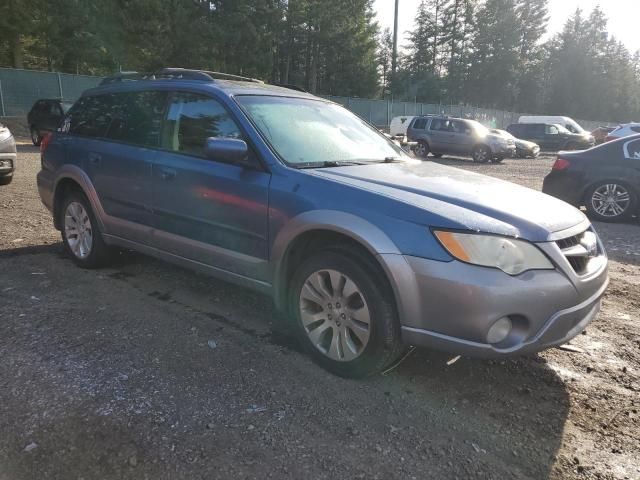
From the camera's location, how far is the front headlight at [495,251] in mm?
2557

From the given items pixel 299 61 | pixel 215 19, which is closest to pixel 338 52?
pixel 299 61

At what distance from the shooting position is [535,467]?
7.57 ft

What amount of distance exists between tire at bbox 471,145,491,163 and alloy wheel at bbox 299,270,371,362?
18.6m

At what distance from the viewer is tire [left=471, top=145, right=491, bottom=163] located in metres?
20.1

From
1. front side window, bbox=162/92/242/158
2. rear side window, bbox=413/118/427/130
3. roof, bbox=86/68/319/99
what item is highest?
rear side window, bbox=413/118/427/130

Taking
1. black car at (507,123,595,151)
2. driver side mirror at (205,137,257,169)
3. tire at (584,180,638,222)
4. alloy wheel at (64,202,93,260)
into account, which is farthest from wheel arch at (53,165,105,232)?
black car at (507,123,595,151)

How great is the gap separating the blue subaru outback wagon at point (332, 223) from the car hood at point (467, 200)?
1 cm

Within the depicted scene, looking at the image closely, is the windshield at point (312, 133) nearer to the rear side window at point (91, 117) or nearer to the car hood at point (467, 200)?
the car hood at point (467, 200)

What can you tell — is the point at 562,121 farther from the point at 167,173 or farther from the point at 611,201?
the point at 167,173

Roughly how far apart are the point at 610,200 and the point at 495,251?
6665 millimetres

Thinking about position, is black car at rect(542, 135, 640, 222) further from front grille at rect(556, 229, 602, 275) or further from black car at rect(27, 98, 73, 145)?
black car at rect(27, 98, 73, 145)

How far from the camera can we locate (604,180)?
26.4 feet

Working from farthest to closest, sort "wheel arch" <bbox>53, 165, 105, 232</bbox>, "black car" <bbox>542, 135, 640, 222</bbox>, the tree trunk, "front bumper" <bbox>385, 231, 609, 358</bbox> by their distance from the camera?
the tree trunk, "black car" <bbox>542, 135, 640, 222</bbox>, "wheel arch" <bbox>53, 165, 105, 232</bbox>, "front bumper" <bbox>385, 231, 609, 358</bbox>

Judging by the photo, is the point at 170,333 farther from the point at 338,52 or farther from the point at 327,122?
the point at 338,52
